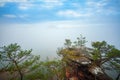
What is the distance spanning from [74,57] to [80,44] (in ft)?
19.2

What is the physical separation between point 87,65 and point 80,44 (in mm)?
7672

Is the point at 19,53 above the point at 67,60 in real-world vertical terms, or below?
above

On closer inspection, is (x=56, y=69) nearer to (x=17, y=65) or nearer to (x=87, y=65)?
(x=87, y=65)

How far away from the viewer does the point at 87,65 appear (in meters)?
22.7

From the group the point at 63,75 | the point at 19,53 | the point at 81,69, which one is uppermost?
the point at 19,53

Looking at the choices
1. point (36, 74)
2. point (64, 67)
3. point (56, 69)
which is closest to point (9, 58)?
point (36, 74)

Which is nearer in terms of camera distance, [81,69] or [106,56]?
[106,56]

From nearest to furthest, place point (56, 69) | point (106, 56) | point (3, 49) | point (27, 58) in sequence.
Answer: point (3, 49) → point (27, 58) → point (106, 56) → point (56, 69)

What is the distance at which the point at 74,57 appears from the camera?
24.6m

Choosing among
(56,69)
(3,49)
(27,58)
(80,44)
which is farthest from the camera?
(80,44)

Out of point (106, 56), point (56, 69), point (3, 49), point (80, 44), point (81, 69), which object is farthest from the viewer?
point (80, 44)

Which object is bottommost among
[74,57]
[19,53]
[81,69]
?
[81,69]

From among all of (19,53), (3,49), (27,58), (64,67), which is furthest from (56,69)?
(3,49)

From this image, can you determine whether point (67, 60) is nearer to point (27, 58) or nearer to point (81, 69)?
point (81, 69)
